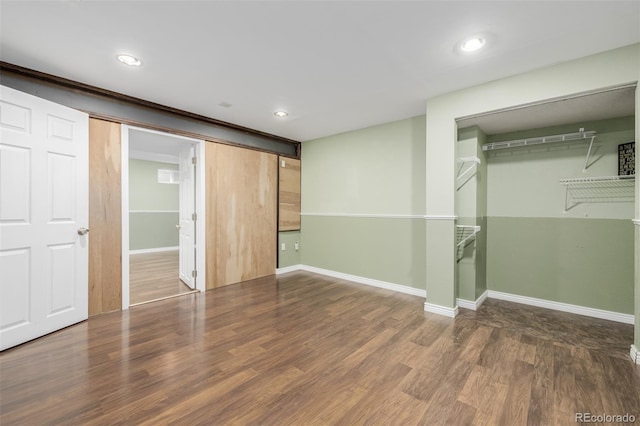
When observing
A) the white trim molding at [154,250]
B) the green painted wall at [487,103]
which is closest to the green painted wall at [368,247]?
the green painted wall at [487,103]

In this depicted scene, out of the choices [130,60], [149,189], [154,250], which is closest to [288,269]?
[130,60]

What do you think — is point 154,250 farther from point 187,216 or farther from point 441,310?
point 441,310

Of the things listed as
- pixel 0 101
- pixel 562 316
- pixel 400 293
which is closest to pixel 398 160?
pixel 400 293

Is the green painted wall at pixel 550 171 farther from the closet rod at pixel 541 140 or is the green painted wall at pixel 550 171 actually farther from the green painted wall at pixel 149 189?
the green painted wall at pixel 149 189

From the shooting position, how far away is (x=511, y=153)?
11.3ft

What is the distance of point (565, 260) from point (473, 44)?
2.70 m

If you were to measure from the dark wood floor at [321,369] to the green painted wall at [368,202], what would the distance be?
3.61ft

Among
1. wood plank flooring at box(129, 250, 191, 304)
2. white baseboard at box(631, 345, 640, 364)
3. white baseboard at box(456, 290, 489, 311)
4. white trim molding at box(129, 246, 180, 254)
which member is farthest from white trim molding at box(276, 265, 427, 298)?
white trim molding at box(129, 246, 180, 254)

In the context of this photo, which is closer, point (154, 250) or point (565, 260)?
point (565, 260)

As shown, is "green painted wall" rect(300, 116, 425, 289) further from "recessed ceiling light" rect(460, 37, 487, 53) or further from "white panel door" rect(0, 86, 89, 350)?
"white panel door" rect(0, 86, 89, 350)

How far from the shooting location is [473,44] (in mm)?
2066

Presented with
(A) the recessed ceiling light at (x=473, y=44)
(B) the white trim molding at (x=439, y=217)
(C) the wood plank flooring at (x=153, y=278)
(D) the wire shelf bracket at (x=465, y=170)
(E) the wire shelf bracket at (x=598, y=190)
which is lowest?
(C) the wood plank flooring at (x=153, y=278)

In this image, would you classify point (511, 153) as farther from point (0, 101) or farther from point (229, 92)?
point (0, 101)

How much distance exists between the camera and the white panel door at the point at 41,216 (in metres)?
2.18
